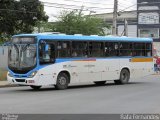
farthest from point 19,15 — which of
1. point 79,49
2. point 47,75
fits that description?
point 47,75

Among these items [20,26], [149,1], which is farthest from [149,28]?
[20,26]

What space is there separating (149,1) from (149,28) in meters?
5.44

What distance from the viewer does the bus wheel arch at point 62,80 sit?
81.7 ft

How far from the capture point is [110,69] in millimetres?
28828

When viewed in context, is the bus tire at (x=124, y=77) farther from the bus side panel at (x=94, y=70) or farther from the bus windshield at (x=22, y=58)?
the bus windshield at (x=22, y=58)

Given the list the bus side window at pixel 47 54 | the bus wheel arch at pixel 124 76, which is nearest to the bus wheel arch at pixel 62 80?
the bus side window at pixel 47 54

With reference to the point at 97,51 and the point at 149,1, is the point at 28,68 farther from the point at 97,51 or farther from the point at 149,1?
the point at 149,1

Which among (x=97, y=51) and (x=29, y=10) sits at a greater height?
(x=29, y=10)

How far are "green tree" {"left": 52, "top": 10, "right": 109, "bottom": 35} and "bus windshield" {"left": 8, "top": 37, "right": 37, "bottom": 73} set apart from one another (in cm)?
4112

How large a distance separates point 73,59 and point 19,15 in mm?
19654

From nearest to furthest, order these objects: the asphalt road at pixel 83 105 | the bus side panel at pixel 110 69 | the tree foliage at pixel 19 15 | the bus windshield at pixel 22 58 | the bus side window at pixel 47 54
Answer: the asphalt road at pixel 83 105 < the bus windshield at pixel 22 58 < the bus side window at pixel 47 54 < the bus side panel at pixel 110 69 < the tree foliage at pixel 19 15

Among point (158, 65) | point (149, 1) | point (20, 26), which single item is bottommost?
point (158, 65)

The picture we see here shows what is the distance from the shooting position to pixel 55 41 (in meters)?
24.8

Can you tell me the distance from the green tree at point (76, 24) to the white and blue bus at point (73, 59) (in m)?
35.0
